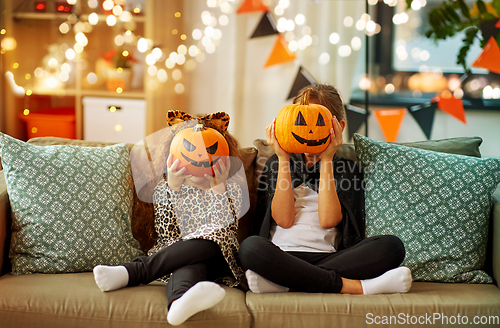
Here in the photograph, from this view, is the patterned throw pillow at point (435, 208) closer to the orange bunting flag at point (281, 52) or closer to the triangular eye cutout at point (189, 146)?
the triangular eye cutout at point (189, 146)

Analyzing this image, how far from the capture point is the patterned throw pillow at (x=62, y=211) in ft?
4.35

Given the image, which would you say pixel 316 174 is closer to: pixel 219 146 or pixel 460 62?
pixel 219 146

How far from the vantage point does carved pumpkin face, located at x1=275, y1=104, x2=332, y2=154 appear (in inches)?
53.8

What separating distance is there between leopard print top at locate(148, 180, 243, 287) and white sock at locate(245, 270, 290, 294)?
0.48ft

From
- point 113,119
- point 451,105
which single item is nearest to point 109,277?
point 113,119

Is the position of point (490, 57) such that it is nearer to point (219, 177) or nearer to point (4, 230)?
point (219, 177)

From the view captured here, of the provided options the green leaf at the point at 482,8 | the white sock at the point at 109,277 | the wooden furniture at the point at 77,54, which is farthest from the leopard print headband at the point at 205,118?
the green leaf at the point at 482,8

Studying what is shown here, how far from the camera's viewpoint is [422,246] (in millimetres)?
1422

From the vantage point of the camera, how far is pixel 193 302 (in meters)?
1.09

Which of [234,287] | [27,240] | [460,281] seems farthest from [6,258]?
[460,281]

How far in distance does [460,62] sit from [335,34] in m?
0.80

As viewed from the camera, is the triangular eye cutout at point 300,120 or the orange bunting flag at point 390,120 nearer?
the triangular eye cutout at point 300,120

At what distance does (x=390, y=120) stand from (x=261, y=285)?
175 cm

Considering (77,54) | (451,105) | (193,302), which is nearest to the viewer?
(193,302)
